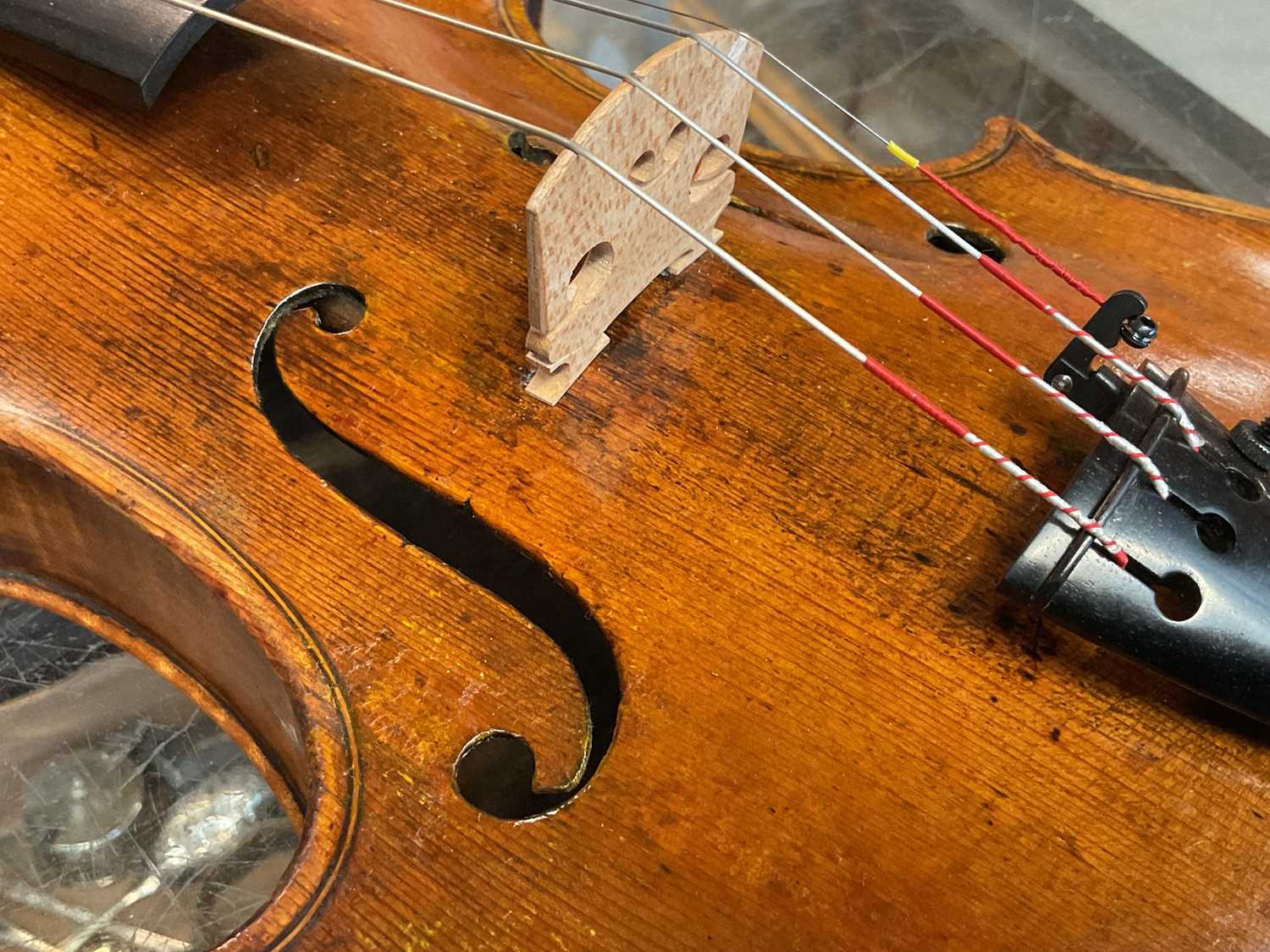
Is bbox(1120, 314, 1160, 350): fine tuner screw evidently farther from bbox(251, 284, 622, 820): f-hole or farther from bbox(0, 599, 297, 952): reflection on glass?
bbox(0, 599, 297, 952): reflection on glass

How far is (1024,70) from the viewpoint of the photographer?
7.14 ft

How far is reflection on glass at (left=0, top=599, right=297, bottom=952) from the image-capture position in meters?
1.25

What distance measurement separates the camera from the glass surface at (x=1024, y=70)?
204 cm

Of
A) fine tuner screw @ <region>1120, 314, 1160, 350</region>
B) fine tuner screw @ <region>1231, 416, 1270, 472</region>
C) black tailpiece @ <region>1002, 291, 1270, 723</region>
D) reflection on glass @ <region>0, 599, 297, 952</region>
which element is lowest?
reflection on glass @ <region>0, 599, 297, 952</region>

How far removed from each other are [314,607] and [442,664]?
11 cm

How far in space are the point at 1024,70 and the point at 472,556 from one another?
1.86 meters

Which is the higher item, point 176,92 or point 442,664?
point 176,92

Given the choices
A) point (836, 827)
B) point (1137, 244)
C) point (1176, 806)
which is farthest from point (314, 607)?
point (1137, 244)

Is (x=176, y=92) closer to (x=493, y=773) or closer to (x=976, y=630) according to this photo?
(x=493, y=773)

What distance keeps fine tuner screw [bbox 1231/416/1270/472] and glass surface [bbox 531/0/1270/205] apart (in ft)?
4.04

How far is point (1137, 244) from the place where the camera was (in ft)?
4.03

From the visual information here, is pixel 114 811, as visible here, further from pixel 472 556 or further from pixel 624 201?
pixel 624 201

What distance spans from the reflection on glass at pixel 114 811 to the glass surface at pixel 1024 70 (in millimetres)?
1384

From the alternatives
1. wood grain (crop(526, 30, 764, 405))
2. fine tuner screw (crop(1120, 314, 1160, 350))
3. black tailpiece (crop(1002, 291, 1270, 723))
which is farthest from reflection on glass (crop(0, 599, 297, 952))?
fine tuner screw (crop(1120, 314, 1160, 350))
